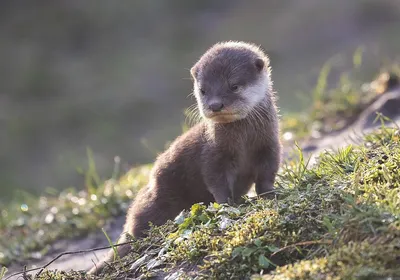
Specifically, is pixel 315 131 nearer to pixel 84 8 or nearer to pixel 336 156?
pixel 336 156

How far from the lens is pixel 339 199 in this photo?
3240 mm

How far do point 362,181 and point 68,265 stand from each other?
271cm

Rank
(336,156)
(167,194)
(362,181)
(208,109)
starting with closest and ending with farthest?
(362,181)
(336,156)
(208,109)
(167,194)

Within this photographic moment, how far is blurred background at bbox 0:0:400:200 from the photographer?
1206cm

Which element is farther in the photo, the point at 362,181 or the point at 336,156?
the point at 336,156

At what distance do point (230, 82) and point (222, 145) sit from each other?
1.36 ft

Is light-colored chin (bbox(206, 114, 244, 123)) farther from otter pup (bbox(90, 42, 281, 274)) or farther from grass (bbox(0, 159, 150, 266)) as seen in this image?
grass (bbox(0, 159, 150, 266))

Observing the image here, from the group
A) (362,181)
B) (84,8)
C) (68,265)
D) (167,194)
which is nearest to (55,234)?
(68,265)

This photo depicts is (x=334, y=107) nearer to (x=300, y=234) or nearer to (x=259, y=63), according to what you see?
(x=259, y=63)

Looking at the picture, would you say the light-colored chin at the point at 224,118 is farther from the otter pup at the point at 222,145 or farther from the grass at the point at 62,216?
the grass at the point at 62,216

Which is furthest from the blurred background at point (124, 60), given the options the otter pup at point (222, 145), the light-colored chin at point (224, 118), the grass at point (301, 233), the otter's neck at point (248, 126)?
the grass at point (301, 233)

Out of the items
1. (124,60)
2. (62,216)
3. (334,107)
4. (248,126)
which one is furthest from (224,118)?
(124,60)

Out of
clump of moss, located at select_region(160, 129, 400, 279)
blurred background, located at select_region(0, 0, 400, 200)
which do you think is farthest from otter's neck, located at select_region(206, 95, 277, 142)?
blurred background, located at select_region(0, 0, 400, 200)

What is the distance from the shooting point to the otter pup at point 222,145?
4.30 metres
